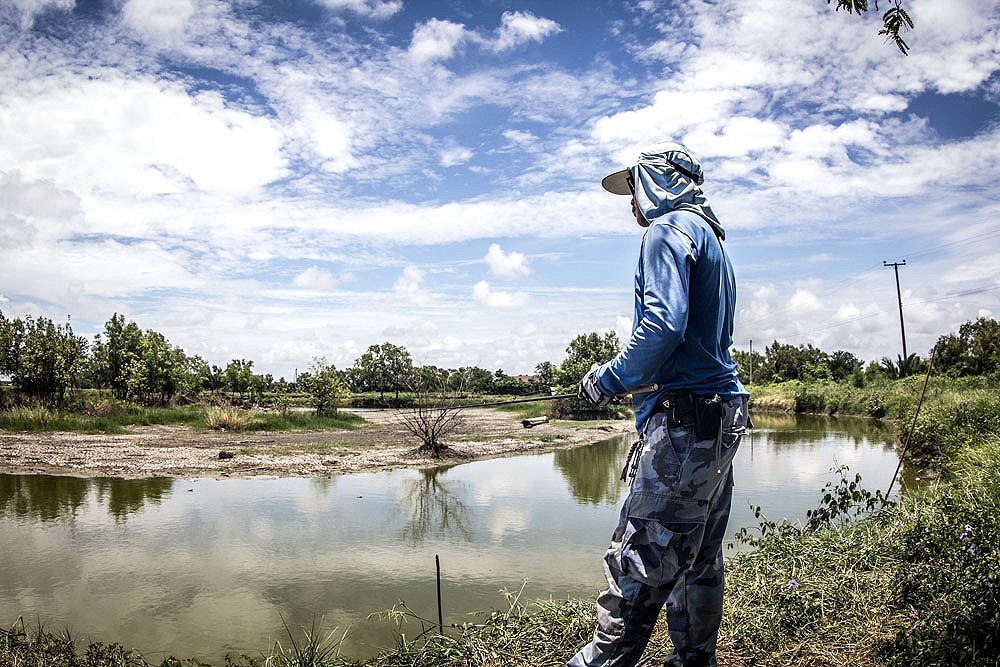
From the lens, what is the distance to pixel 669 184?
7.39 feet

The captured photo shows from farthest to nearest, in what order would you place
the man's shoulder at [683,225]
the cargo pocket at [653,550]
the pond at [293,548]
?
the pond at [293,548] < the man's shoulder at [683,225] < the cargo pocket at [653,550]

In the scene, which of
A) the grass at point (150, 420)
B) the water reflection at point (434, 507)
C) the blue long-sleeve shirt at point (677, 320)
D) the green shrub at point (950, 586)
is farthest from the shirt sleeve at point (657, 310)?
the grass at point (150, 420)

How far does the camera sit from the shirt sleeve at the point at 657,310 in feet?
6.43

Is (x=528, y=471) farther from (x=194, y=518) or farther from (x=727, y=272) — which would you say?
(x=727, y=272)

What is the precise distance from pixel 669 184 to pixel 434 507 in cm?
674

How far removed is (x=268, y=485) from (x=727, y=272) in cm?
868

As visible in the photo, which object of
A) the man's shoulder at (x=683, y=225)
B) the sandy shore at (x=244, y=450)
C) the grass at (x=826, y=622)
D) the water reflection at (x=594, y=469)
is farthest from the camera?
the sandy shore at (x=244, y=450)

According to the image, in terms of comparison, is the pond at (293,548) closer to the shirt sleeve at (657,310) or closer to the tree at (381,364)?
the shirt sleeve at (657,310)

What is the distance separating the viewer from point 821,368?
139 feet

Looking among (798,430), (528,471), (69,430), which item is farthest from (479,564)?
(798,430)

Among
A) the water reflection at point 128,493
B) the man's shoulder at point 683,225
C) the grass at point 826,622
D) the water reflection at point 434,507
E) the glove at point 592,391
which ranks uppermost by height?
the man's shoulder at point 683,225

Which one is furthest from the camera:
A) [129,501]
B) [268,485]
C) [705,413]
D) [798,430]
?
[798,430]

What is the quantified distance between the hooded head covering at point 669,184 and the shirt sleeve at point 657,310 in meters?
0.17

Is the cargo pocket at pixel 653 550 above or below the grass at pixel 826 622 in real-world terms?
above
